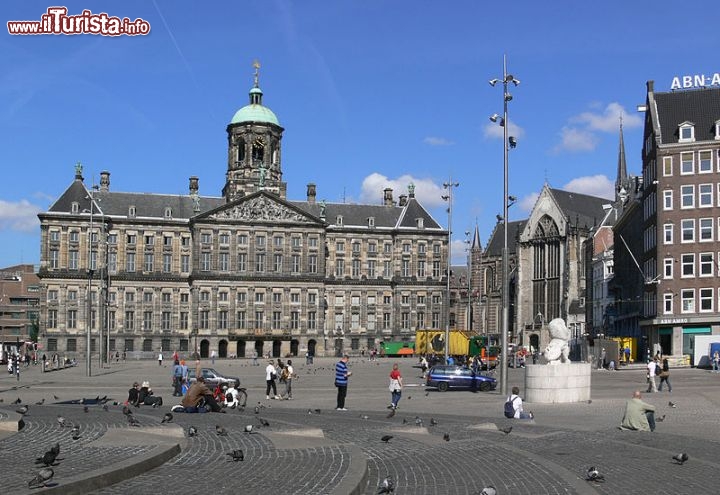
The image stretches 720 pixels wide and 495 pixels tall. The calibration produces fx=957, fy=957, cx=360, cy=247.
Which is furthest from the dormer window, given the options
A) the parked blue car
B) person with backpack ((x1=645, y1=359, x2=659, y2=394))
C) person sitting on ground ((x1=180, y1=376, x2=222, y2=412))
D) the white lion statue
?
person sitting on ground ((x1=180, y1=376, x2=222, y2=412))

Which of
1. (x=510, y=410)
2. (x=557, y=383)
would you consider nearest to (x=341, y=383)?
(x=510, y=410)

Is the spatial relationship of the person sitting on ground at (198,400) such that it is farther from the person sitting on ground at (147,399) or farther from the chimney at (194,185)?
the chimney at (194,185)

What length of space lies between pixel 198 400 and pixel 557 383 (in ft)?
42.4

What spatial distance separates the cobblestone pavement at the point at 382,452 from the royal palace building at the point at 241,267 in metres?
83.8

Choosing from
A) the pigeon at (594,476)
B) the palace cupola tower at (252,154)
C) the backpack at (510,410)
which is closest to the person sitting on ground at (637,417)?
the backpack at (510,410)

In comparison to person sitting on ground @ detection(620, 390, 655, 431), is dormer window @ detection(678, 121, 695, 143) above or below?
above

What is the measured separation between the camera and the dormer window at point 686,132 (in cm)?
6850

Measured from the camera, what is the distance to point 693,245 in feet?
221

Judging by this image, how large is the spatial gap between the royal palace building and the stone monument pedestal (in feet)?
→ 254

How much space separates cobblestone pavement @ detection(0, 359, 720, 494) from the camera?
14039 mm

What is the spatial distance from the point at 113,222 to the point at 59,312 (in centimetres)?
1197

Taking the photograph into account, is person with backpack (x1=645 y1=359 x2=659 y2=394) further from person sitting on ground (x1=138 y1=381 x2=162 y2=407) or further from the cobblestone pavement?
person sitting on ground (x1=138 y1=381 x2=162 y2=407)

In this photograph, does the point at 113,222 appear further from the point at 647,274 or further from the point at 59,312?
the point at 647,274

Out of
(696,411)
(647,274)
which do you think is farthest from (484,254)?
(696,411)
